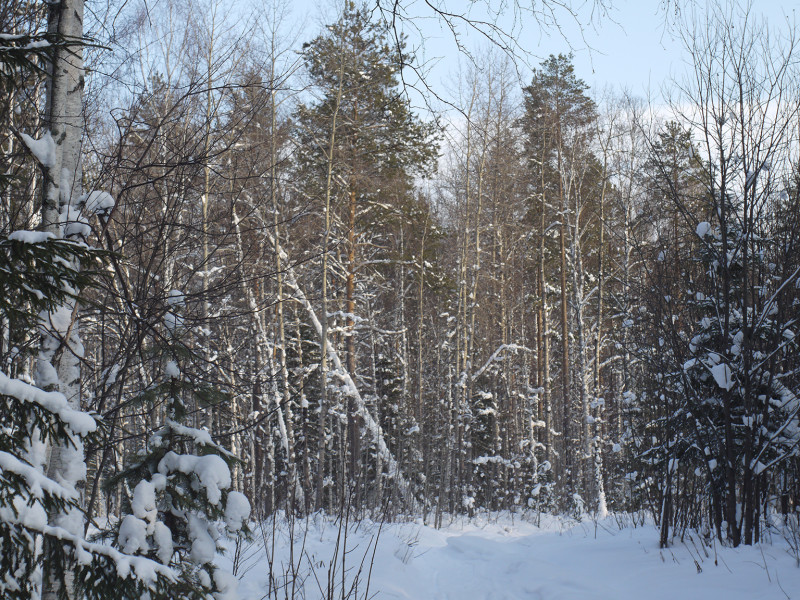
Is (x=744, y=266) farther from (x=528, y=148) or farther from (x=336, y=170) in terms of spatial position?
(x=528, y=148)

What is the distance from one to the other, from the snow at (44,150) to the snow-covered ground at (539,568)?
106 inches

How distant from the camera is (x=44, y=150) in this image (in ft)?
10.5

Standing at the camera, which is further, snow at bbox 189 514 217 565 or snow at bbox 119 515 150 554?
snow at bbox 189 514 217 565

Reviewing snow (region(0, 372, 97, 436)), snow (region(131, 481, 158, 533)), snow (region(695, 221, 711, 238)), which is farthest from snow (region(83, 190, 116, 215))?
snow (region(695, 221, 711, 238))

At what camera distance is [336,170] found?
14.2 metres

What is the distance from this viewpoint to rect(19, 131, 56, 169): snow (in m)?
3.16

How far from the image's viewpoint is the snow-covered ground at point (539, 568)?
485cm

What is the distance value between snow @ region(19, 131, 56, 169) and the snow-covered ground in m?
2.69

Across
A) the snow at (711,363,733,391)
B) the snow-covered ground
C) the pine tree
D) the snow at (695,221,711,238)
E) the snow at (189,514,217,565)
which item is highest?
the pine tree

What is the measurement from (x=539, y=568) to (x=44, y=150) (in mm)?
6360

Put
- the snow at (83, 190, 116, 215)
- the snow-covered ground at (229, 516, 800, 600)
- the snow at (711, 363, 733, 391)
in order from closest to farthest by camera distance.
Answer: the snow at (83, 190, 116, 215), the snow-covered ground at (229, 516, 800, 600), the snow at (711, 363, 733, 391)

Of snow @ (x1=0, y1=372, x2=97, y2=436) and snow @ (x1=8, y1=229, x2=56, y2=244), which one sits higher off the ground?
snow @ (x1=8, y1=229, x2=56, y2=244)

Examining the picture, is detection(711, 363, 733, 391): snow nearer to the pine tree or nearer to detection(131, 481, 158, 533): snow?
detection(131, 481, 158, 533): snow

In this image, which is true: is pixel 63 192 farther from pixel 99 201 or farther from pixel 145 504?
pixel 145 504
